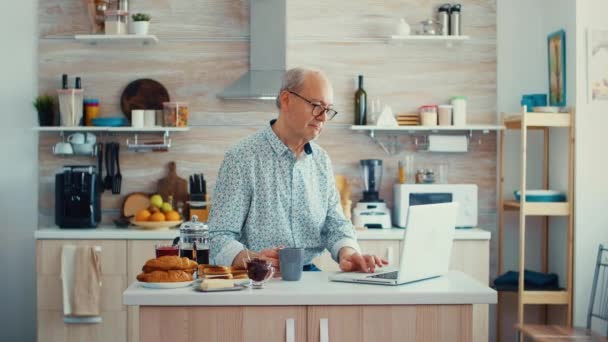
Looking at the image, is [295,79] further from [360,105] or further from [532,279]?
[532,279]

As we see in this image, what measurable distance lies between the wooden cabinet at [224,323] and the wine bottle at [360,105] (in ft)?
9.67

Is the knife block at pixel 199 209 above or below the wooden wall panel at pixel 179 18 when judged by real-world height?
below

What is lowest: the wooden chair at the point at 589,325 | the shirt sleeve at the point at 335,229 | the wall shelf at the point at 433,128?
the wooden chair at the point at 589,325

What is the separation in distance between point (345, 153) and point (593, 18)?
1693 millimetres

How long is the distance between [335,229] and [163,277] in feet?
2.89

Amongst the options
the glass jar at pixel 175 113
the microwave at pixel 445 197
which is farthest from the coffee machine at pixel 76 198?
the microwave at pixel 445 197

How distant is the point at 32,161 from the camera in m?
5.52

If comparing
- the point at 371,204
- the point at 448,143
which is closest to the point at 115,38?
the point at 371,204

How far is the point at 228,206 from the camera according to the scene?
3172 mm

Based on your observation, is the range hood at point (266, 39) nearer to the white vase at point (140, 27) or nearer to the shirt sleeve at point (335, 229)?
the white vase at point (140, 27)

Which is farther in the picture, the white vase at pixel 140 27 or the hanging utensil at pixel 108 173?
the hanging utensil at pixel 108 173

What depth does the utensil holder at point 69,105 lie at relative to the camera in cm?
531

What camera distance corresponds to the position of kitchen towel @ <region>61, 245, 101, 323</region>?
4.94 metres

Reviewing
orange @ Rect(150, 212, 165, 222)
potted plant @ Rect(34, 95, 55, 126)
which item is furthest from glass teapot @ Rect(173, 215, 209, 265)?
potted plant @ Rect(34, 95, 55, 126)
